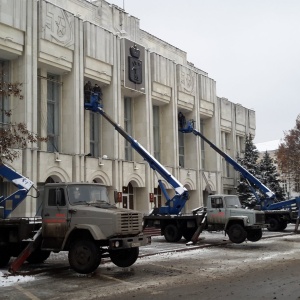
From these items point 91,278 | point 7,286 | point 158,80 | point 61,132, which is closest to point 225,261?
point 91,278

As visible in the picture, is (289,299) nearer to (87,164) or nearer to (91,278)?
(91,278)

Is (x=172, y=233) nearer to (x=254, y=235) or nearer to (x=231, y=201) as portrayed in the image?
(x=231, y=201)

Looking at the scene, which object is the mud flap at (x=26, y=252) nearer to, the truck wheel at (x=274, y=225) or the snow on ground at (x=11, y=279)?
the snow on ground at (x=11, y=279)

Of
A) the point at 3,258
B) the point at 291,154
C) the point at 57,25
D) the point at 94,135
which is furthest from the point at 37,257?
the point at 291,154

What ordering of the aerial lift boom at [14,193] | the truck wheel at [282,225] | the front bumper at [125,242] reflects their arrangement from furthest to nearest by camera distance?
the truck wheel at [282,225] < the aerial lift boom at [14,193] < the front bumper at [125,242]

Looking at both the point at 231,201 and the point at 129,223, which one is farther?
the point at 231,201

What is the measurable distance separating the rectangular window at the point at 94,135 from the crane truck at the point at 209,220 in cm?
894

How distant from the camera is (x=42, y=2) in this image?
2809cm

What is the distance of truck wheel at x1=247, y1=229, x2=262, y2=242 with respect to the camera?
73.8ft

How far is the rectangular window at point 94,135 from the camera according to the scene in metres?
33.1

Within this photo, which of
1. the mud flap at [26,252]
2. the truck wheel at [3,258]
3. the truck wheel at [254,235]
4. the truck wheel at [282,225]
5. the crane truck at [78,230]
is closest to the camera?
the crane truck at [78,230]

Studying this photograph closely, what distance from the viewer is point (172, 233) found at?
77.5ft

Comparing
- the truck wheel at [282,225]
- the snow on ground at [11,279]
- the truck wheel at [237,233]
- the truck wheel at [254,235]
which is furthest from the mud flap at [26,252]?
the truck wheel at [282,225]

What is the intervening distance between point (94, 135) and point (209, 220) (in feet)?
43.5
